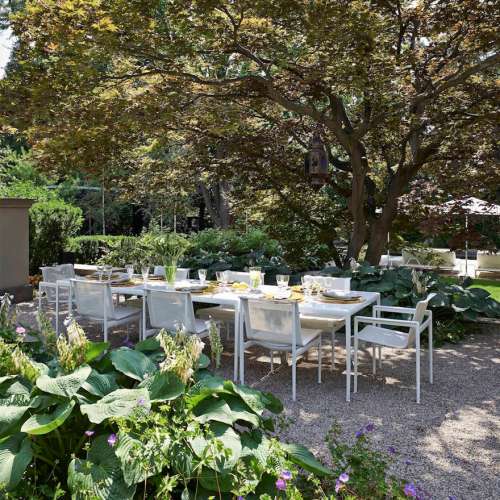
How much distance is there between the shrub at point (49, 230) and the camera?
35.3 feet

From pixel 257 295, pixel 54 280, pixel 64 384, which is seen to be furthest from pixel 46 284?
pixel 64 384

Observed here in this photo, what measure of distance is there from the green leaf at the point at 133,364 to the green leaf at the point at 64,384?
212 mm

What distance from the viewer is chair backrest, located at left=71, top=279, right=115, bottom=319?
498cm

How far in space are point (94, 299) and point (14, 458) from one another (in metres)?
3.29

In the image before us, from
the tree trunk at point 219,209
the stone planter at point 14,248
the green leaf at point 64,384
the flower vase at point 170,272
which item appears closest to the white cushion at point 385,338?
the flower vase at point 170,272

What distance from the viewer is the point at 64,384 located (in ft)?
6.62

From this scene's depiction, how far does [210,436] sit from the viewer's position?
1.95 m

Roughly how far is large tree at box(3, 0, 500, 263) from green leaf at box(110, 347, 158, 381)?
347cm

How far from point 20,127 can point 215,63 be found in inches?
92.2

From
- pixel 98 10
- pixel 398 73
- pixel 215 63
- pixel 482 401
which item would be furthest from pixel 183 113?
pixel 482 401

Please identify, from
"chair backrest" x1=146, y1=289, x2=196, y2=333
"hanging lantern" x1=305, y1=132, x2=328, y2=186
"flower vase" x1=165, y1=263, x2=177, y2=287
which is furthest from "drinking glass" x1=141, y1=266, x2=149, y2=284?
"hanging lantern" x1=305, y1=132, x2=328, y2=186

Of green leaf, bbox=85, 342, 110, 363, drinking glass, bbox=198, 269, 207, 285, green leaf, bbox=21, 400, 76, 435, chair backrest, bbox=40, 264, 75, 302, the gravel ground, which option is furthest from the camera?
chair backrest, bbox=40, 264, 75, 302

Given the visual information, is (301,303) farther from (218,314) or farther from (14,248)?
(14,248)

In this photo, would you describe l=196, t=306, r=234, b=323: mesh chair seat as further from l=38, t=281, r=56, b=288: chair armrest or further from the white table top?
l=38, t=281, r=56, b=288: chair armrest
